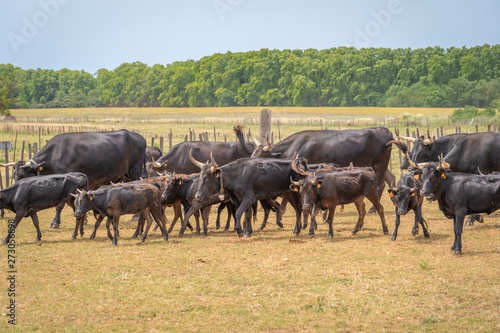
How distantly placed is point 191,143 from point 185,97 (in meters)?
99.5

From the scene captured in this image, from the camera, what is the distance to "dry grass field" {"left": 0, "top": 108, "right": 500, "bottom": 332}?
7.39m

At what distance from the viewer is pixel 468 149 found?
15.1m

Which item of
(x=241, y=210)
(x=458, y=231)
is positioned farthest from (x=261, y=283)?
(x=241, y=210)

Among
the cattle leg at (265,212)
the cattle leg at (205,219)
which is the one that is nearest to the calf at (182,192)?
the cattle leg at (205,219)

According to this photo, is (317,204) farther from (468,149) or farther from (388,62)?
(388,62)

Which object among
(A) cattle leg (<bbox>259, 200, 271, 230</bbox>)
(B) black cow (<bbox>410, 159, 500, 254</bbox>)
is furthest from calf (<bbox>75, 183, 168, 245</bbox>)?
(B) black cow (<bbox>410, 159, 500, 254</bbox>)

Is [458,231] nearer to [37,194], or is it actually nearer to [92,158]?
[37,194]

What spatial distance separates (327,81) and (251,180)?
279ft

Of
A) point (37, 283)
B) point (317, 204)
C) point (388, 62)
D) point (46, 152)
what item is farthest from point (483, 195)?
point (388, 62)

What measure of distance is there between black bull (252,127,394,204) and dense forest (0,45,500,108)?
52094 millimetres

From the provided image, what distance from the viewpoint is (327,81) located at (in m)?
96.4

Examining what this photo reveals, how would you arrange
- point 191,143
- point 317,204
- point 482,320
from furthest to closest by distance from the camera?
1. point 191,143
2. point 317,204
3. point 482,320

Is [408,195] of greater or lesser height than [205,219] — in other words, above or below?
above

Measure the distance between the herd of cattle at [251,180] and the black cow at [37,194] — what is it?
20 mm
